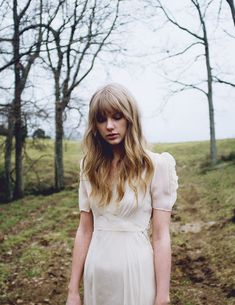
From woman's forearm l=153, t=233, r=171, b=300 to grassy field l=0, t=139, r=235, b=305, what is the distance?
1.81ft

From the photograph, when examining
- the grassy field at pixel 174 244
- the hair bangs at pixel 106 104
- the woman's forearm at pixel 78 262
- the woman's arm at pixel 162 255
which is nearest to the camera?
the woman's arm at pixel 162 255

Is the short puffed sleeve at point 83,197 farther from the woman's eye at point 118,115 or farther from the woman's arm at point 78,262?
the woman's eye at point 118,115

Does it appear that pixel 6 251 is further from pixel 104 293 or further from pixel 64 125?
pixel 64 125

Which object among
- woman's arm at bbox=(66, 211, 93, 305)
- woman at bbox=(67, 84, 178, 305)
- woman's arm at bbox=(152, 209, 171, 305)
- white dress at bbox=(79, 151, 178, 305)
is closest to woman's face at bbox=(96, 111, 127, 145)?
woman at bbox=(67, 84, 178, 305)

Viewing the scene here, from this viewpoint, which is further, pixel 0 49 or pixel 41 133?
pixel 41 133

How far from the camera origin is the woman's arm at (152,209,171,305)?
2215 mm

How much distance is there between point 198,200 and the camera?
484 inches

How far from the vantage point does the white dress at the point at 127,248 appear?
2.25 m

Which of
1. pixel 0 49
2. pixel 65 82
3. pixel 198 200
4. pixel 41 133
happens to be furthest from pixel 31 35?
pixel 65 82

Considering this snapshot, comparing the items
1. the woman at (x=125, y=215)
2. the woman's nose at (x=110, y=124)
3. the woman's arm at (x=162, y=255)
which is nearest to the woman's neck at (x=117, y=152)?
the woman at (x=125, y=215)

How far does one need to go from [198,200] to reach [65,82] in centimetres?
944

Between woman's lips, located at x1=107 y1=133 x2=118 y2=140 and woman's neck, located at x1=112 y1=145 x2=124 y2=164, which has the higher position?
woman's lips, located at x1=107 y1=133 x2=118 y2=140

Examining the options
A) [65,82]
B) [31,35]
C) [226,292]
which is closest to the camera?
[226,292]

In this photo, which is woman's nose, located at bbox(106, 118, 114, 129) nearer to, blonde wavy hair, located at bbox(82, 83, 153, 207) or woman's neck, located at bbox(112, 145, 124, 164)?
blonde wavy hair, located at bbox(82, 83, 153, 207)
